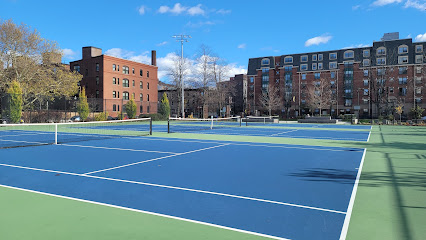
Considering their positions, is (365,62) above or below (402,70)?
above

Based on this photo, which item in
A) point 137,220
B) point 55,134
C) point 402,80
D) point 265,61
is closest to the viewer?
point 137,220

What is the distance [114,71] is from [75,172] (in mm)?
61933

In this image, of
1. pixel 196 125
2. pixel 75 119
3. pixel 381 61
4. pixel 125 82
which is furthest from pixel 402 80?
pixel 75 119

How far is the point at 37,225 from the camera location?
415 cm

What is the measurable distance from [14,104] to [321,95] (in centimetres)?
6077

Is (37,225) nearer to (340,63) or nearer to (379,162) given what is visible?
(379,162)

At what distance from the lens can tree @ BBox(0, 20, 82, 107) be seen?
3756 cm

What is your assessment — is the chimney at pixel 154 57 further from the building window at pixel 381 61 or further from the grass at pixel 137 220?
the grass at pixel 137 220

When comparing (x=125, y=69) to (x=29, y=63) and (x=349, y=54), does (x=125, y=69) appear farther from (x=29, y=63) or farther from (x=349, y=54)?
(x=349, y=54)

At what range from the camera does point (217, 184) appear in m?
6.54

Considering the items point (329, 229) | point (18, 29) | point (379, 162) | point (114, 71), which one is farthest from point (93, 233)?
point (114, 71)

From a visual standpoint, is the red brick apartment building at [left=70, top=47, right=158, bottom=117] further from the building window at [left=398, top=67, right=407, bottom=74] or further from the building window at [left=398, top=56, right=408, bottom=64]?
the building window at [left=398, top=56, right=408, bottom=64]

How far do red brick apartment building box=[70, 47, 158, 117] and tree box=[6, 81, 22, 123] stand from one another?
2132 cm

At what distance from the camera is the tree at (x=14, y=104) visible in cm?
3550
